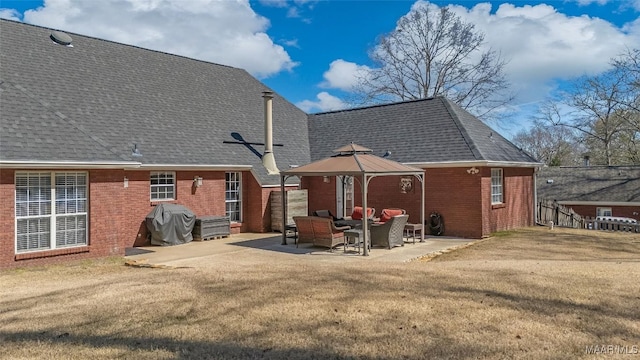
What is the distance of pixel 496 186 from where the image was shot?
16.8 meters

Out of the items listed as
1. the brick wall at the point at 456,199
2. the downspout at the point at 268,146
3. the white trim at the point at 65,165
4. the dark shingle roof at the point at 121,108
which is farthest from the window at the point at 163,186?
the brick wall at the point at 456,199

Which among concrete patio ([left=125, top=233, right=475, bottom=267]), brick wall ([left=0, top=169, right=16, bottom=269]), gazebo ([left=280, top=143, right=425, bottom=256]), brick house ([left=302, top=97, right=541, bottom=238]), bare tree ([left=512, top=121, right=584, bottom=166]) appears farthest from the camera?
bare tree ([left=512, top=121, right=584, bottom=166])

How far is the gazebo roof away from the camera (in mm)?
11883

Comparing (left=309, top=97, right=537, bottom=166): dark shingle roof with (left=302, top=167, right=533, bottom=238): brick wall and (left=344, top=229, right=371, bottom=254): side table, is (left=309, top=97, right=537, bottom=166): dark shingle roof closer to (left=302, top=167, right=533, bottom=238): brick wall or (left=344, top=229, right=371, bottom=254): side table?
(left=302, top=167, right=533, bottom=238): brick wall

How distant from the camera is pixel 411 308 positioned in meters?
6.06

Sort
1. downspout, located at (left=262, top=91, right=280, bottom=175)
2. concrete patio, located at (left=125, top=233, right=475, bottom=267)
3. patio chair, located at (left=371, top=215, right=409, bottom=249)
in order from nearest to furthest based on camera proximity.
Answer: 1. concrete patio, located at (left=125, top=233, right=475, bottom=267)
2. patio chair, located at (left=371, top=215, right=409, bottom=249)
3. downspout, located at (left=262, top=91, right=280, bottom=175)

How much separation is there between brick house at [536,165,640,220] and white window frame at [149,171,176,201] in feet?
86.2

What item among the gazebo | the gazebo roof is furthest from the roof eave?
the gazebo roof

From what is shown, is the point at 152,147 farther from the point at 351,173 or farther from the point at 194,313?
the point at 194,313

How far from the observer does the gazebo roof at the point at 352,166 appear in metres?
11.9

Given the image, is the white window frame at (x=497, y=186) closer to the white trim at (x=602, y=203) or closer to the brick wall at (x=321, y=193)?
the brick wall at (x=321, y=193)

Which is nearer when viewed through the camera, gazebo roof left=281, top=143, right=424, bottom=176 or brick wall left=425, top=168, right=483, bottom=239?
gazebo roof left=281, top=143, right=424, bottom=176

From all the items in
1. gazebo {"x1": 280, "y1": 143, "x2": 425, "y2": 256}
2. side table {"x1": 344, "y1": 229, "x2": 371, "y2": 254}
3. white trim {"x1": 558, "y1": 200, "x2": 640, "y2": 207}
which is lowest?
side table {"x1": 344, "y1": 229, "x2": 371, "y2": 254}

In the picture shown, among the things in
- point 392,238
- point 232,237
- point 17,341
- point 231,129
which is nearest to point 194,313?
point 17,341
